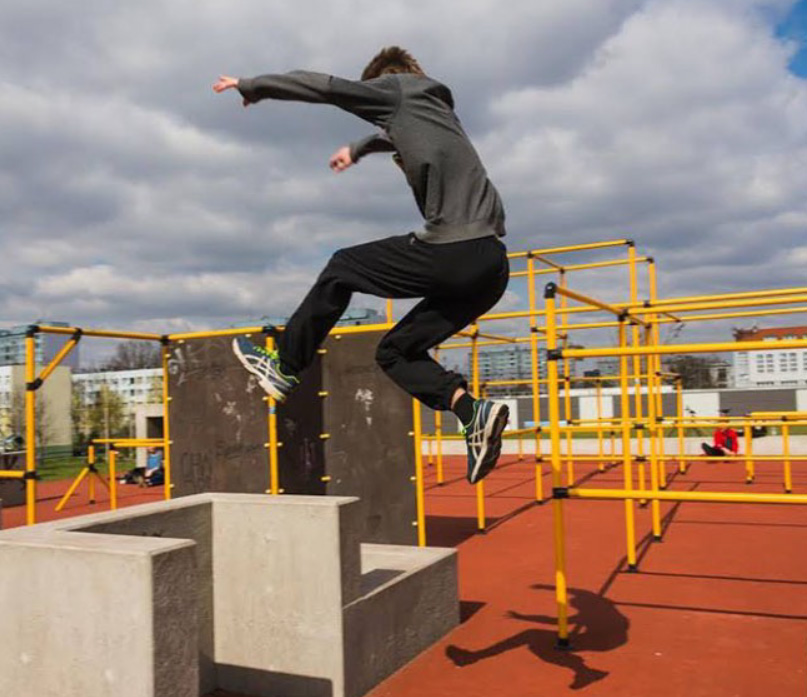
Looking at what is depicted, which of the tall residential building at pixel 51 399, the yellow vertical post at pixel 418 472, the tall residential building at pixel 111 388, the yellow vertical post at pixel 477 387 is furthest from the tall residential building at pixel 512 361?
the tall residential building at pixel 51 399

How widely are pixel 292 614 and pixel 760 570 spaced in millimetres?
3882

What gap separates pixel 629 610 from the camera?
4.77m

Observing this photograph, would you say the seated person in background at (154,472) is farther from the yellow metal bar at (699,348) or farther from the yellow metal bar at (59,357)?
the yellow metal bar at (699,348)

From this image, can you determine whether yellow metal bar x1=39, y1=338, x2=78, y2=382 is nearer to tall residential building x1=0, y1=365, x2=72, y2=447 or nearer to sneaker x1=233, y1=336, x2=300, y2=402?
sneaker x1=233, y1=336, x2=300, y2=402

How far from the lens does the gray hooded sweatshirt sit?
2346 mm

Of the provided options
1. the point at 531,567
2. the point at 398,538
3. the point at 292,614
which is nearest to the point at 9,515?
the point at 398,538

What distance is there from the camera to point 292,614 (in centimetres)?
351

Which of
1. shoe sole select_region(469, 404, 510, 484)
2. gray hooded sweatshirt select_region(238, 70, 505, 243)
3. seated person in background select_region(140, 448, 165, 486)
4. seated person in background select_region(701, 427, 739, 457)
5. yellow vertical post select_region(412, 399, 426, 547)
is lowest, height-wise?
seated person in background select_region(140, 448, 165, 486)

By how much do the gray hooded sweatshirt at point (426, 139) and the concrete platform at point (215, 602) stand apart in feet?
4.80

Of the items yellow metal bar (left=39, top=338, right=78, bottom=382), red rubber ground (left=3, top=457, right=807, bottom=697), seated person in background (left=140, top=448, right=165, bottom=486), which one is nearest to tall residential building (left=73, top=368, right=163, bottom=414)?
seated person in background (left=140, top=448, right=165, bottom=486)

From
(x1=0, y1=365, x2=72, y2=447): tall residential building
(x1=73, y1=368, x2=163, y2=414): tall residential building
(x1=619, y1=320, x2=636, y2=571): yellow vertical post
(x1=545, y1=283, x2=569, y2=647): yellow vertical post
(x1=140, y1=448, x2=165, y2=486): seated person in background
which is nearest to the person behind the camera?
(x1=545, y1=283, x2=569, y2=647): yellow vertical post

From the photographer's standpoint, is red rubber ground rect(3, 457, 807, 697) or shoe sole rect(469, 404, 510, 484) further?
red rubber ground rect(3, 457, 807, 697)

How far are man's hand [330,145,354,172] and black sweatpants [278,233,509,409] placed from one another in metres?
0.30

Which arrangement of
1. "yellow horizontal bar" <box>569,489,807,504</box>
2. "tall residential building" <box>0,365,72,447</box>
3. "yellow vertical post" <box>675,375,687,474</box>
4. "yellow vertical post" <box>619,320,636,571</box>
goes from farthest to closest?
"tall residential building" <box>0,365,72,447</box> → "yellow vertical post" <box>675,375,687,474</box> → "yellow vertical post" <box>619,320,636,571</box> → "yellow horizontal bar" <box>569,489,807,504</box>
